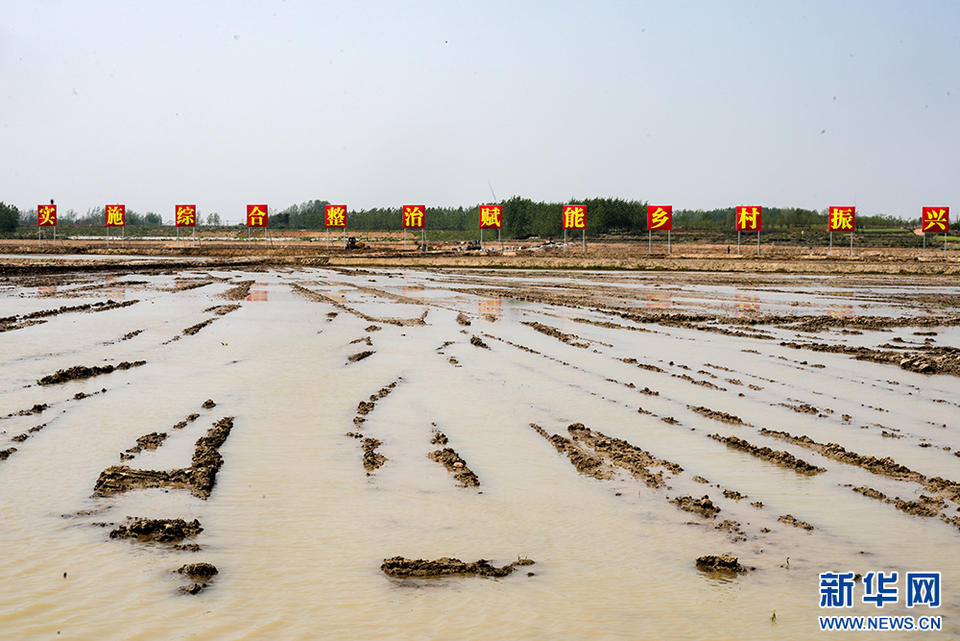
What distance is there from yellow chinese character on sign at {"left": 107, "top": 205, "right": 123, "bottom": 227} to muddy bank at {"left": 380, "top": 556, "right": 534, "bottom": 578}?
69.1 meters

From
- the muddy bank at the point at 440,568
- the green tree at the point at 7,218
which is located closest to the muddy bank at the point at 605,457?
the muddy bank at the point at 440,568

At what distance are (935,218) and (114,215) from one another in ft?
233

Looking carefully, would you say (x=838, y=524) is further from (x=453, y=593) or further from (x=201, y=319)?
(x=201, y=319)

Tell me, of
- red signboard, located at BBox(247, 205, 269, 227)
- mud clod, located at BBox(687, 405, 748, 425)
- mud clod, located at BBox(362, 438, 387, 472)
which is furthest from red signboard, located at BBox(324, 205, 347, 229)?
mud clod, located at BBox(362, 438, 387, 472)

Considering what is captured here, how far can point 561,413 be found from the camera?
8.84m

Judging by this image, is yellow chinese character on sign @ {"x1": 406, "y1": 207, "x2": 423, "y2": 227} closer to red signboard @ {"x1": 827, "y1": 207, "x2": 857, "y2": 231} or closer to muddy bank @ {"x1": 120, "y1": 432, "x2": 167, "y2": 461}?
red signboard @ {"x1": 827, "y1": 207, "x2": 857, "y2": 231}

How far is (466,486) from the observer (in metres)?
6.11

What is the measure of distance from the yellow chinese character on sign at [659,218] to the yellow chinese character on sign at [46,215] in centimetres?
5177

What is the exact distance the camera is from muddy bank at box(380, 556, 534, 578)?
14.5 feet

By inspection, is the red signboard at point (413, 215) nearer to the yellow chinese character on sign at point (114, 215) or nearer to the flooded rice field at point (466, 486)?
the yellow chinese character on sign at point (114, 215)

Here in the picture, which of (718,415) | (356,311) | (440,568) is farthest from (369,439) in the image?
(356,311)

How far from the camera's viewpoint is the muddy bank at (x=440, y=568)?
4.43 m

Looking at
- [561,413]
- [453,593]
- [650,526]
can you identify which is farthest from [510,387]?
[453,593]

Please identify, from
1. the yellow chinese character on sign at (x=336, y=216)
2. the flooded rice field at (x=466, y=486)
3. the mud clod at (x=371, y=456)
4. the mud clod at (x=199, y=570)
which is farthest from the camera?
the yellow chinese character on sign at (x=336, y=216)
